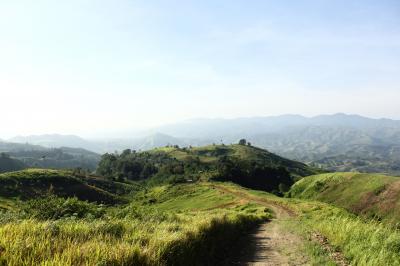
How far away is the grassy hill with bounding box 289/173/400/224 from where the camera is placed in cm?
7356

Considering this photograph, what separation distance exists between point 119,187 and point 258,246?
14329cm

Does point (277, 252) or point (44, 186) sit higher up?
point (277, 252)

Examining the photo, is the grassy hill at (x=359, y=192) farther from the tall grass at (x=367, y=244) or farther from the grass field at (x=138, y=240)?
the grass field at (x=138, y=240)

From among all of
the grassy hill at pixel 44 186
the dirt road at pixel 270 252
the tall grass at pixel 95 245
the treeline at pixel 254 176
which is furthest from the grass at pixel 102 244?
the treeline at pixel 254 176

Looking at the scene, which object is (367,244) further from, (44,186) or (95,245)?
(44,186)

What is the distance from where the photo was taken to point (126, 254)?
8.27m

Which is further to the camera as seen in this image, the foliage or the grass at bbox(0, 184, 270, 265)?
the foliage

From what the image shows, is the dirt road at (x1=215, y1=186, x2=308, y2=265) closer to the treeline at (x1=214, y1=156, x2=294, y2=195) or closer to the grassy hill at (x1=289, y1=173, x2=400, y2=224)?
the grassy hill at (x1=289, y1=173, x2=400, y2=224)

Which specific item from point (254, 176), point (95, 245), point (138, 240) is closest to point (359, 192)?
point (254, 176)

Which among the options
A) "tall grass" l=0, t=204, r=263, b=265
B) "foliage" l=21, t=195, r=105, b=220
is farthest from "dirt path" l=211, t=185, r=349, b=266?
"foliage" l=21, t=195, r=105, b=220

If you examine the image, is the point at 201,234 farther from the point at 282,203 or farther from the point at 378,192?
the point at 378,192

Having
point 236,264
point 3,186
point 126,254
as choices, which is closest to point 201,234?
point 236,264

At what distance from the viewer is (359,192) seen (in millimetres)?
85625

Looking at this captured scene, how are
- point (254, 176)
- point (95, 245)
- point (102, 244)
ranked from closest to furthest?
point (95, 245) → point (102, 244) → point (254, 176)
